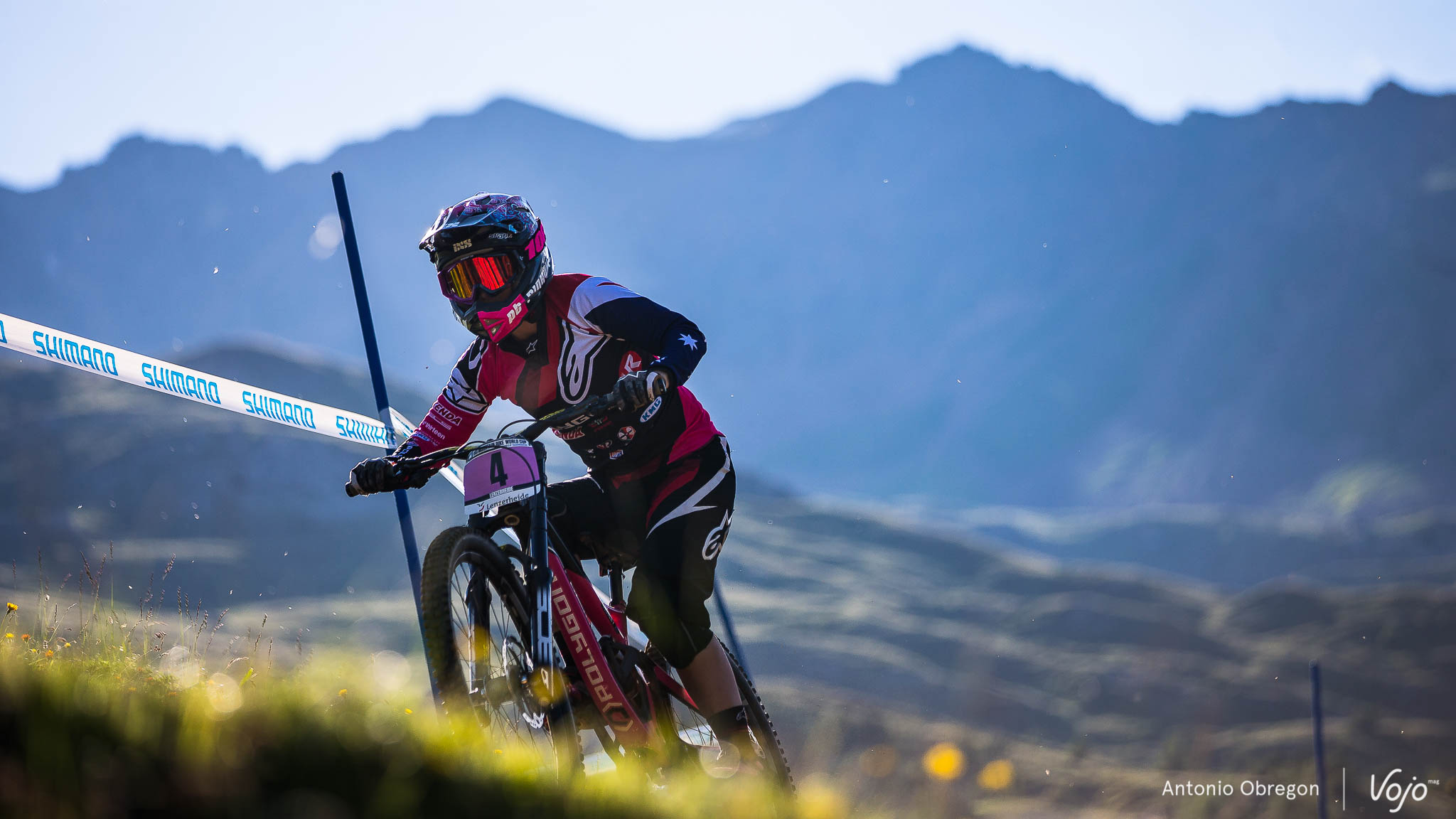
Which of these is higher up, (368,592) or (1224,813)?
(368,592)

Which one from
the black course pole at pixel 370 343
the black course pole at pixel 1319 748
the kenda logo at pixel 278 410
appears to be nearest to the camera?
the black course pole at pixel 370 343

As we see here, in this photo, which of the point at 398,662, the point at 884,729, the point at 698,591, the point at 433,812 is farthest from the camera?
the point at 884,729

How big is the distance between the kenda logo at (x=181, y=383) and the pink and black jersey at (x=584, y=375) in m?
3.11

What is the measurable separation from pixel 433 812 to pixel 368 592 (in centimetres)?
9309

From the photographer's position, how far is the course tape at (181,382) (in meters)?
7.97

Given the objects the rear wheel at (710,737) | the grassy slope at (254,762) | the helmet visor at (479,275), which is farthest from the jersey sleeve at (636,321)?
the grassy slope at (254,762)

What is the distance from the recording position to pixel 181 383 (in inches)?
328

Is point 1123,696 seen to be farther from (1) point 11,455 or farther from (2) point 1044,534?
(2) point 1044,534

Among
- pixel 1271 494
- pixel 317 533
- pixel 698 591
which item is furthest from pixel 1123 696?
pixel 1271 494

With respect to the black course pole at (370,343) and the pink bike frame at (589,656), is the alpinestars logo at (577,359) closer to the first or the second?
the pink bike frame at (589,656)

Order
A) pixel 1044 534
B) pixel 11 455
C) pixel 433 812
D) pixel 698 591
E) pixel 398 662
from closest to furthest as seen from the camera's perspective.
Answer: pixel 433 812 → pixel 398 662 → pixel 698 591 → pixel 11 455 → pixel 1044 534

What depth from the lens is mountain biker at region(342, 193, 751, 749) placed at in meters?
5.64

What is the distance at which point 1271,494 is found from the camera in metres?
200

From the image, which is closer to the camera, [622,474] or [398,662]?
[398,662]
